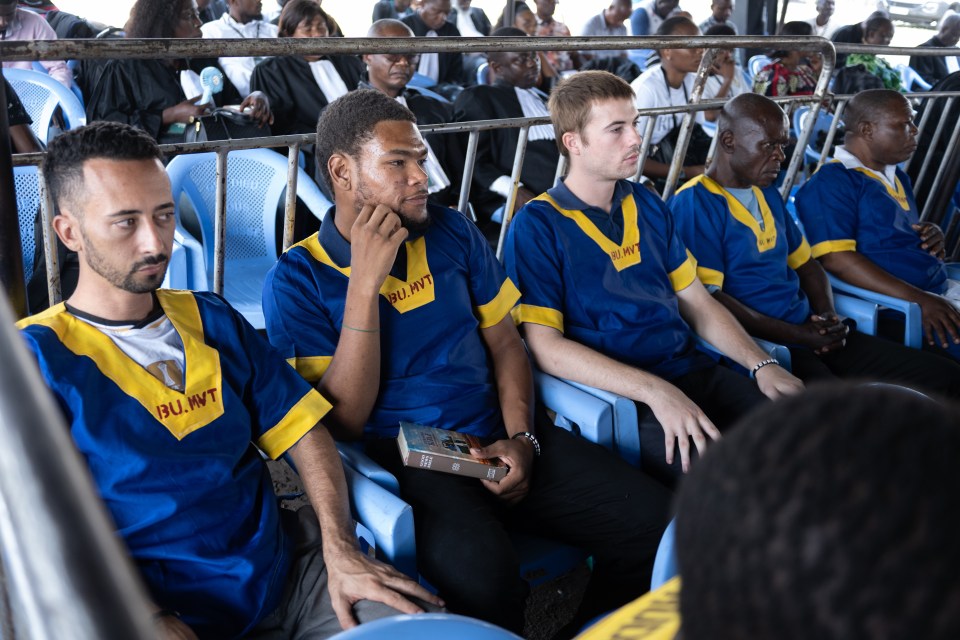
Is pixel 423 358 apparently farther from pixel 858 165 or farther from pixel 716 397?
pixel 858 165

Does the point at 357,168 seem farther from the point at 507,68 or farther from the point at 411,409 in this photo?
the point at 507,68

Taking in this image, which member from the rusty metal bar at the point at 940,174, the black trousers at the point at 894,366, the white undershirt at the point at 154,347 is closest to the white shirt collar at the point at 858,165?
the black trousers at the point at 894,366

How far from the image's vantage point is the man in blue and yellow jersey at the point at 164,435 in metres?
1.48

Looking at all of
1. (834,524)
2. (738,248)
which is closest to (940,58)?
(738,248)

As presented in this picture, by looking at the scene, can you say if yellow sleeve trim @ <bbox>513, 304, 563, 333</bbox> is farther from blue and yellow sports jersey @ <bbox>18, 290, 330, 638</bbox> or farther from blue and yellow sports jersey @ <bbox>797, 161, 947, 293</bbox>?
blue and yellow sports jersey @ <bbox>797, 161, 947, 293</bbox>

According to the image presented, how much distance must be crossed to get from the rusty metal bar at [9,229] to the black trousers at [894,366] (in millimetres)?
2447

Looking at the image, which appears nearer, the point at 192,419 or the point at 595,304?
the point at 192,419

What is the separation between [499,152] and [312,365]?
2475mm

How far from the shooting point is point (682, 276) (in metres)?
2.74

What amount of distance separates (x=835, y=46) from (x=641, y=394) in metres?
2.31

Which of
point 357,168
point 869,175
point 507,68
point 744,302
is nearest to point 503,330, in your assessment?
point 357,168

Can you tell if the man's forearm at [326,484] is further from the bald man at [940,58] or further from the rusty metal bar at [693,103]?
the bald man at [940,58]

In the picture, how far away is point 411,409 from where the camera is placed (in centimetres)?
211

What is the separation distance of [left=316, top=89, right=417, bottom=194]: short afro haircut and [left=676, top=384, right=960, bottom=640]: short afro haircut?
5.76 ft
